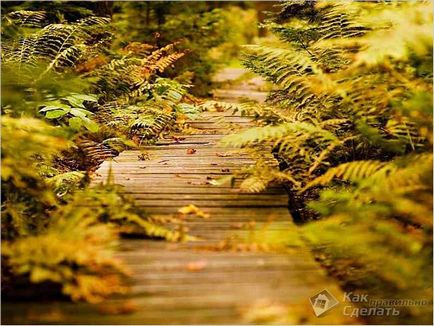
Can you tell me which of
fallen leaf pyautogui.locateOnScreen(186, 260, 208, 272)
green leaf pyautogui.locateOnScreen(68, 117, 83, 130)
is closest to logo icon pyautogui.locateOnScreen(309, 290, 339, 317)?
fallen leaf pyautogui.locateOnScreen(186, 260, 208, 272)

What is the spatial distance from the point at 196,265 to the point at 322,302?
0.86 meters

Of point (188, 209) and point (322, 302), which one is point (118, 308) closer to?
point (322, 302)

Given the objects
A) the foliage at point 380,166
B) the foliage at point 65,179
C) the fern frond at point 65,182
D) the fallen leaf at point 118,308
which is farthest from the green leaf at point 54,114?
the fallen leaf at point 118,308

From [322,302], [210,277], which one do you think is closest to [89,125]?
[210,277]

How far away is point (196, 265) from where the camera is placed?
10.8 feet

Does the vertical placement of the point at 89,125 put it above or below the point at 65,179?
above

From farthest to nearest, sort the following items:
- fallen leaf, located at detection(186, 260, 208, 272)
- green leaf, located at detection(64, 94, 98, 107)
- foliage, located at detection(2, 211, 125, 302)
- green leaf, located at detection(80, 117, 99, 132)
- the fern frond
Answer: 1. green leaf, located at detection(64, 94, 98, 107)
2. green leaf, located at detection(80, 117, 99, 132)
3. the fern frond
4. fallen leaf, located at detection(186, 260, 208, 272)
5. foliage, located at detection(2, 211, 125, 302)

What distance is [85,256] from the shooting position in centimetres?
299

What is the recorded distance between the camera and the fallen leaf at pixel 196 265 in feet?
10.7

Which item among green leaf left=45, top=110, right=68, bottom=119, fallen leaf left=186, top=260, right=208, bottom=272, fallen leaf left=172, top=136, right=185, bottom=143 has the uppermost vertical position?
fallen leaf left=186, top=260, right=208, bottom=272

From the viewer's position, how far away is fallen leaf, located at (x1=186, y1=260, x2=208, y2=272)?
3258mm

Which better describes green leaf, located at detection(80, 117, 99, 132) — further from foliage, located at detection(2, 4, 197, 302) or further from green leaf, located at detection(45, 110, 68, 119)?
green leaf, located at detection(45, 110, 68, 119)

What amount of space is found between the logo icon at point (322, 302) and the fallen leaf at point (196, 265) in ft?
2.47

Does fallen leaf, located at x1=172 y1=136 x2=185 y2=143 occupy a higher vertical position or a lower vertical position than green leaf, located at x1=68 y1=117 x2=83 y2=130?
lower
